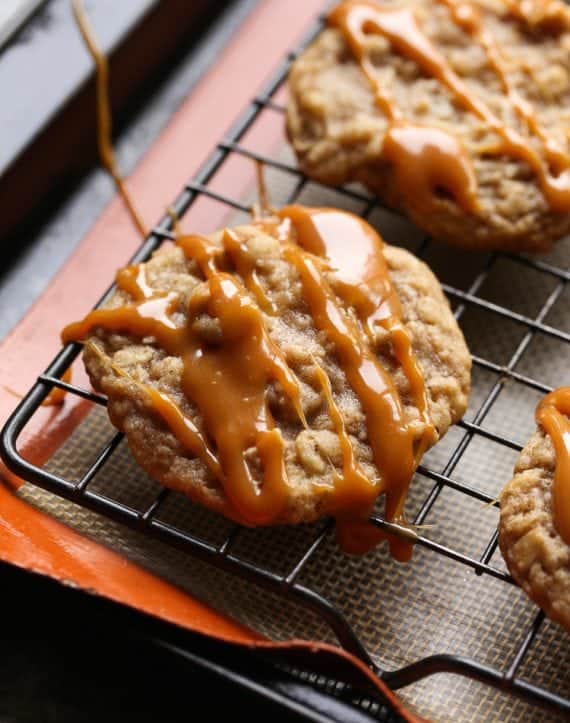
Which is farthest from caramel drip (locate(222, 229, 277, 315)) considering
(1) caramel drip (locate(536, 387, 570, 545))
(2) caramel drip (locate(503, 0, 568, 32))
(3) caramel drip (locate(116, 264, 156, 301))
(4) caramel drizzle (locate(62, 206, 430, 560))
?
(2) caramel drip (locate(503, 0, 568, 32))

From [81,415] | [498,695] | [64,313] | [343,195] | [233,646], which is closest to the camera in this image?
[233,646]

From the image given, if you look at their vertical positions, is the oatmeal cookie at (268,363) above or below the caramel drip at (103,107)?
below

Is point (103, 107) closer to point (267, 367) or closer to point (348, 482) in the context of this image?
point (267, 367)

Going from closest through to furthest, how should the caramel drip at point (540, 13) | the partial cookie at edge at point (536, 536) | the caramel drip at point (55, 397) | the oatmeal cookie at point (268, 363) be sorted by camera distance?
the partial cookie at edge at point (536, 536), the oatmeal cookie at point (268, 363), the caramel drip at point (55, 397), the caramel drip at point (540, 13)

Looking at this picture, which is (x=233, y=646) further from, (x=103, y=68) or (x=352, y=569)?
(x=103, y=68)

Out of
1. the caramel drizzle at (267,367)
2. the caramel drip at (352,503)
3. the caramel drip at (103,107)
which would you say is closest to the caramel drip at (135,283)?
the caramel drizzle at (267,367)

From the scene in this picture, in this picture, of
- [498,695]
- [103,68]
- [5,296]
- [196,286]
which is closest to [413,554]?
[498,695]

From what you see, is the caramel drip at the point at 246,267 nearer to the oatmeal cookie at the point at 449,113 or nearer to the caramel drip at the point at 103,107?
the oatmeal cookie at the point at 449,113

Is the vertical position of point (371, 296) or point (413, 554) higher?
point (371, 296)
